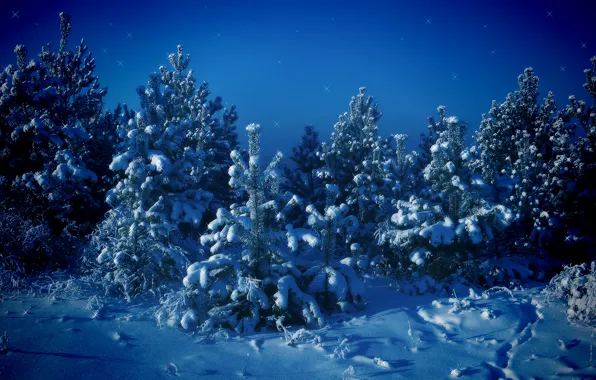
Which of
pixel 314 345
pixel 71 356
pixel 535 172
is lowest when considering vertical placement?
pixel 314 345

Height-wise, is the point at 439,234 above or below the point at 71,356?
above

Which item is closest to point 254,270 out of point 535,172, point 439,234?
point 439,234

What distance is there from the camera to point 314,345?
4.76 m

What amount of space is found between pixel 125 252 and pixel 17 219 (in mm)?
Result: 3476

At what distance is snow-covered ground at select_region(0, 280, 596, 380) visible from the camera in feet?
13.2

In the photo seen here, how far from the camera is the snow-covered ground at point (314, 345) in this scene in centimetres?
403

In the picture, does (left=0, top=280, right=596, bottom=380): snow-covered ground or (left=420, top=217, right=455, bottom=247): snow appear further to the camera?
(left=420, top=217, right=455, bottom=247): snow

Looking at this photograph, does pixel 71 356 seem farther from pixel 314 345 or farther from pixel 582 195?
pixel 582 195

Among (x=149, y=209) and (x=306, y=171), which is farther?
(x=306, y=171)

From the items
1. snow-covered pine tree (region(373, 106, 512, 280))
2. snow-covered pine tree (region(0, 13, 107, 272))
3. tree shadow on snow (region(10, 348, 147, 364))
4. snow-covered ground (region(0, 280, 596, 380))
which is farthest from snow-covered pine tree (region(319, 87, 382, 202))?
tree shadow on snow (region(10, 348, 147, 364))

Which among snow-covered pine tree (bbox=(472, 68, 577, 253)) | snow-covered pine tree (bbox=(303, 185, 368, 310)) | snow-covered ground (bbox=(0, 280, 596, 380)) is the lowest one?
snow-covered ground (bbox=(0, 280, 596, 380))

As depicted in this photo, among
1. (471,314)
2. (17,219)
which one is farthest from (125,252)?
(471,314)

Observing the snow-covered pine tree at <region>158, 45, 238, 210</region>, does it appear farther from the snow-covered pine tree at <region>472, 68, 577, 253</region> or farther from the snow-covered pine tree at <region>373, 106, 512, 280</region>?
the snow-covered pine tree at <region>472, 68, 577, 253</region>

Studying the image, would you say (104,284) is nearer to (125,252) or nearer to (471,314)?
(125,252)
